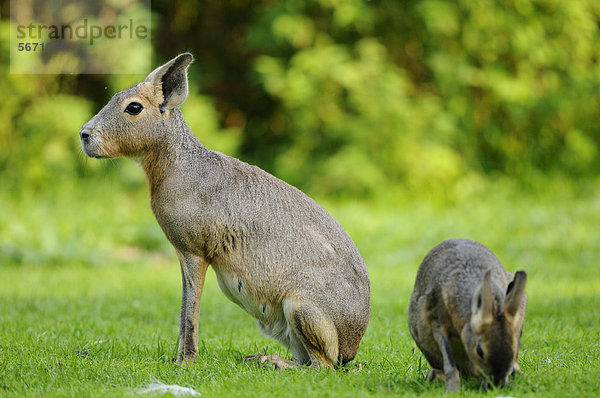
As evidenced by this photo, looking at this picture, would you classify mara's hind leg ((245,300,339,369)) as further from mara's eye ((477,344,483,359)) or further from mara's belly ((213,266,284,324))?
mara's eye ((477,344,483,359))

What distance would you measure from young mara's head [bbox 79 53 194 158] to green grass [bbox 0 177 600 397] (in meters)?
1.42

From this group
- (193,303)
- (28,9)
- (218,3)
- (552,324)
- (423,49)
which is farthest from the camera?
(218,3)

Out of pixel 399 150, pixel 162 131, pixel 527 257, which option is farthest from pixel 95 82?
pixel 162 131

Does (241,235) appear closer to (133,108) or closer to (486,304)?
(133,108)

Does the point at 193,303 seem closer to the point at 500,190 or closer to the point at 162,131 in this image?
the point at 162,131

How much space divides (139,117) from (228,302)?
3.67 meters

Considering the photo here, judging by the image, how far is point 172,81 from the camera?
5.32 m

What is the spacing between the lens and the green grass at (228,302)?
4418mm

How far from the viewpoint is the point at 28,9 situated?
14.2m

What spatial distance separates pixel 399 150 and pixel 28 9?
7.32 metres

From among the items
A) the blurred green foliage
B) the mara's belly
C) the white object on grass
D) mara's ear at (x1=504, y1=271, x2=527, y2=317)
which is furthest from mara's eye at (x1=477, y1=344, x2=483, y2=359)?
the blurred green foliage

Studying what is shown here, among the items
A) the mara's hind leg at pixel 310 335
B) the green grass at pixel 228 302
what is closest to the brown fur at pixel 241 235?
the mara's hind leg at pixel 310 335

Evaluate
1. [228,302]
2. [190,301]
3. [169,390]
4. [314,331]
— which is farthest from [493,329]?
[228,302]

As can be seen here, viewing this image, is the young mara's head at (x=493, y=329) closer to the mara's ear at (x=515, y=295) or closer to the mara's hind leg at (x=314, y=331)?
the mara's ear at (x=515, y=295)
